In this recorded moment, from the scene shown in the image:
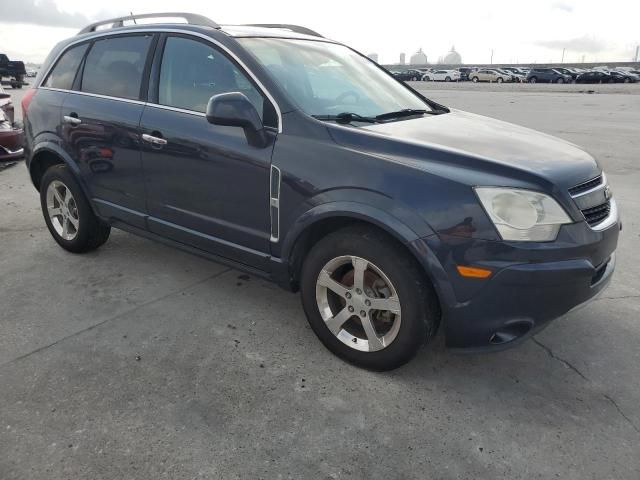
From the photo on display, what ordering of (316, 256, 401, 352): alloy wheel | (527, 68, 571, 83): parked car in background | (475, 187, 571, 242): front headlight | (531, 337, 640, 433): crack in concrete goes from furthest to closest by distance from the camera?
(527, 68, 571, 83): parked car in background, (316, 256, 401, 352): alloy wheel, (531, 337, 640, 433): crack in concrete, (475, 187, 571, 242): front headlight

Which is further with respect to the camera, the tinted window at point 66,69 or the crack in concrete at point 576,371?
the tinted window at point 66,69

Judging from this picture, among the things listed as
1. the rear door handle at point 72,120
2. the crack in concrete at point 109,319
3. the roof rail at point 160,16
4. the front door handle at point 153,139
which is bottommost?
the crack in concrete at point 109,319

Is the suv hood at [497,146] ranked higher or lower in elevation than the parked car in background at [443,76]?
higher

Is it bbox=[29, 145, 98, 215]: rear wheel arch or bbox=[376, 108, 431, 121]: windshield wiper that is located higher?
bbox=[376, 108, 431, 121]: windshield wiper

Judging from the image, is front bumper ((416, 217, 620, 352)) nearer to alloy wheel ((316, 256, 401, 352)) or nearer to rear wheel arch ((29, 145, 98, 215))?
alloy wheel ((316, 256, 401, 352))

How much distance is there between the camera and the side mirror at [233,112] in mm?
2740

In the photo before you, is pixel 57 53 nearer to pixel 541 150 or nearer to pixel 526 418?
pixel 541 150

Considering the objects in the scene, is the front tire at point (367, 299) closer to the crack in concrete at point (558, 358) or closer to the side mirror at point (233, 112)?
the side mirror at point (233, 112)

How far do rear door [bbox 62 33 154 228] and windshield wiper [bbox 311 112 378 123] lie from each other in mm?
1380

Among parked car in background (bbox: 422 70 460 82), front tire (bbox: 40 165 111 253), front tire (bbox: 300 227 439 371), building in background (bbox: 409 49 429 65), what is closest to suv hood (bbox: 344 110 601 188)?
front tire (bbox: 300 227 439 371)

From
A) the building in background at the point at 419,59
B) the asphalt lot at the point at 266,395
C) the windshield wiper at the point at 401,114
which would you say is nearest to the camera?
the asphalt lot at the point at 266,395

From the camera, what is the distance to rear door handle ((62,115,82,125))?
3920 mm

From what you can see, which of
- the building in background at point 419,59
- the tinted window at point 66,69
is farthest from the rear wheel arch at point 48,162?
the building in background at point 419,59

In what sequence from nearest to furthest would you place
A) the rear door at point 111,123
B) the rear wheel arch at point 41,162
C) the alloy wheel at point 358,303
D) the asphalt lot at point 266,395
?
the asphalt lot at point 266,395 < the alloy wheel at point 358,303 < the rear door at point 111,123 < the rear wheel arch at point 41,162
